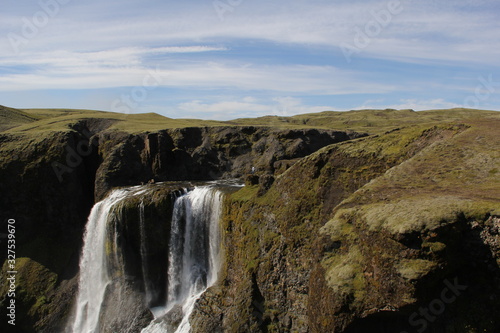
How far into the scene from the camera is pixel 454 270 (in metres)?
12.4

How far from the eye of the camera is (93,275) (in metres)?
33.4

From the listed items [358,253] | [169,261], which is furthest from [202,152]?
[358,253]

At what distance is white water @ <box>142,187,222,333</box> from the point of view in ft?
90.1

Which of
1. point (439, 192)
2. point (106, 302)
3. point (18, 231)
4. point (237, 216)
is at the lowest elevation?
point (106, 302)

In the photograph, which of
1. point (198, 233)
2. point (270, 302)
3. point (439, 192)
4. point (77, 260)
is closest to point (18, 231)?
point (77, 260)

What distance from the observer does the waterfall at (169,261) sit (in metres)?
27.4

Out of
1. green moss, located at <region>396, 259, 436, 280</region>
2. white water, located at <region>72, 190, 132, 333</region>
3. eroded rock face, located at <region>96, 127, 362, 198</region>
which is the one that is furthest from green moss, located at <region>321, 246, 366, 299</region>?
eroded rock face, located at <region>96, 127, 362, 198</region>

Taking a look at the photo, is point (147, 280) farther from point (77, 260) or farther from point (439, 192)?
A: point (439, 192)

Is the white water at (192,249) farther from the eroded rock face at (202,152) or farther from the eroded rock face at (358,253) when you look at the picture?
the eroded rock face at (202,152)

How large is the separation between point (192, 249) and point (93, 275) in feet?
37.6

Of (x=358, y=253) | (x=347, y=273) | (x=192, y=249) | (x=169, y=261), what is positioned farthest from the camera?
(x=169, y=261)

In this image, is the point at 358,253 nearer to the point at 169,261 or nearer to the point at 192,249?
the point at 192,249

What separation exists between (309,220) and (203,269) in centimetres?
1082

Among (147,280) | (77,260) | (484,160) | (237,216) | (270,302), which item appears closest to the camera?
(484,160)
